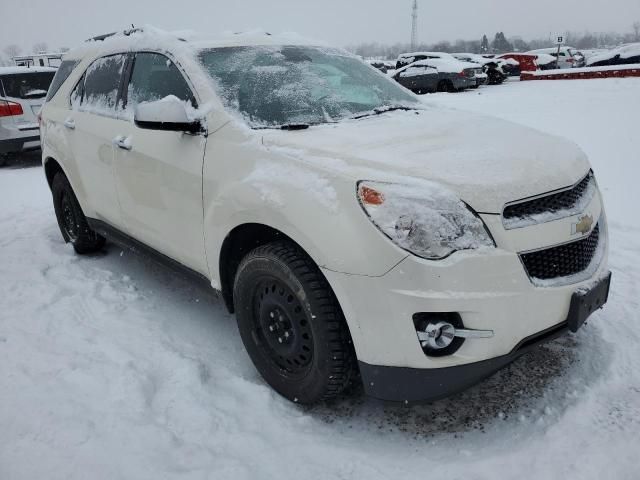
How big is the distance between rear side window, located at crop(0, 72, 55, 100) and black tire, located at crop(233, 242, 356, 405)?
26.6 ft

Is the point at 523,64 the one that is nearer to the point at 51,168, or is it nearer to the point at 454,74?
the point at 454,74

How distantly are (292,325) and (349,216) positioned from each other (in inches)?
25.5

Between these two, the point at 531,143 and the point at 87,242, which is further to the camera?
the point at 87,242

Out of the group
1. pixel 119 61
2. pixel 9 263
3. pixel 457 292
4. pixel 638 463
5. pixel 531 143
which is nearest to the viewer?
pixel 457 292

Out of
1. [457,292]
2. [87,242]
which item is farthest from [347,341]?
[87,242]

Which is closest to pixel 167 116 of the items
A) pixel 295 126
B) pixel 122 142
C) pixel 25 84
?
pixel 295 126

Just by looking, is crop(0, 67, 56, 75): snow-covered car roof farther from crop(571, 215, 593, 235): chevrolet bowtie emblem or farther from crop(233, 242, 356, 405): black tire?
crop(571, 215, 593, 235): chevrolet bowtie emblem

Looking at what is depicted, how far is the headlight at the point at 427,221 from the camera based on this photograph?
1.93 m

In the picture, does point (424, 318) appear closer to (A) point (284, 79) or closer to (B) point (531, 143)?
(B) point (531, 143)

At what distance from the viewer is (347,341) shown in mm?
2219

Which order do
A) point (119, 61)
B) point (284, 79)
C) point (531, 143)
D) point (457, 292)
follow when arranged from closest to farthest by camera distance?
point (457, 292)
point (531, 143)
point (284, 79)
point (119, 61)

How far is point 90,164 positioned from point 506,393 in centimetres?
317

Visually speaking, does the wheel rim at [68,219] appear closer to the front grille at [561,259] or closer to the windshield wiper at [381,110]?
the windshield wiper at [381,110]

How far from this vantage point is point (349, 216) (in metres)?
2.01
